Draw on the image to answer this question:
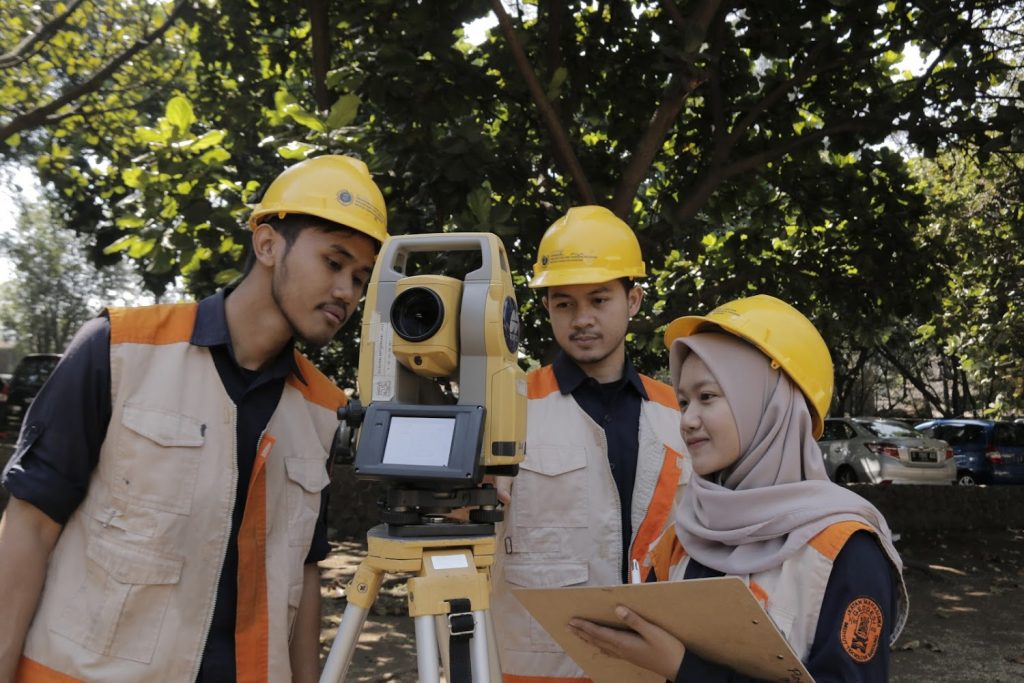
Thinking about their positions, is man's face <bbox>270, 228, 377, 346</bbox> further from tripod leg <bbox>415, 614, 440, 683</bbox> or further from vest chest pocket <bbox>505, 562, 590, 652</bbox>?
vest chest pocket <bbox>505, 562, 590, 652</bbox>

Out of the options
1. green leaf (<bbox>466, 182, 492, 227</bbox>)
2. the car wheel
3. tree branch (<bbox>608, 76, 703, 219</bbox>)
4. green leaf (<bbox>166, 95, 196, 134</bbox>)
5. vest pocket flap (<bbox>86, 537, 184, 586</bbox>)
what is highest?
tree branch (<bbox>608, 76, 703, 219</bbox>)

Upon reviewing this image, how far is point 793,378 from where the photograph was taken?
6.05ft

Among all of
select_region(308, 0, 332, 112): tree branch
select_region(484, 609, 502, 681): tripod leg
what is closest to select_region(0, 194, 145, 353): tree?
select_region(308, 0, 332, 112): tree branch

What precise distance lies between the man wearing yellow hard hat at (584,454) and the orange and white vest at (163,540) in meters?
0.69

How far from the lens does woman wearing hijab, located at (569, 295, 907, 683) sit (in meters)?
1.59

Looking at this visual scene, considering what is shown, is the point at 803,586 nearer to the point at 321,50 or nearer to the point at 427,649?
the point at 427,649

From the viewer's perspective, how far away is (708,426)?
6.11 ft

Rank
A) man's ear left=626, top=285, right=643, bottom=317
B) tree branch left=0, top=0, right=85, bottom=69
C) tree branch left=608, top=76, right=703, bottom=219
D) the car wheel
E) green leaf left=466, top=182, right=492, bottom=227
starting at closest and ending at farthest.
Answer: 1. man's ear left=626, top=285, right=643, bottom=317
2. green leaf left=466, top=182, right=492, bottom=227
3. tree branch left=608, top=76, right=703, bottom=219
4. tree branch left=0, top=0, right=85, bottom=69
5. the car wheel

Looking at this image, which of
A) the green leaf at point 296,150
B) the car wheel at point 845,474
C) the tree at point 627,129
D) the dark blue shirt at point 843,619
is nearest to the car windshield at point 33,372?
the tree at point 627,129

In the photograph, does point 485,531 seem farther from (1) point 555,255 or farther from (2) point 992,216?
(2) point 992,216

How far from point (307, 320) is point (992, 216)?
1027 centimetres

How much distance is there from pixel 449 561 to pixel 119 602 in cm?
67

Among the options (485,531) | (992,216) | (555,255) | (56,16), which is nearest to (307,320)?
(485,531)

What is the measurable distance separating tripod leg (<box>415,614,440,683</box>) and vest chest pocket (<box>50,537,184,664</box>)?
0.53 metres
